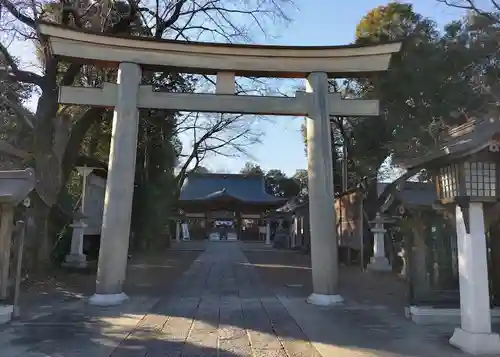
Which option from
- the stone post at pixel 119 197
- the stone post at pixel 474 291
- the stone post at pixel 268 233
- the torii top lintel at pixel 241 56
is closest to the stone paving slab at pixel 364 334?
the stone post at pixel 474 291

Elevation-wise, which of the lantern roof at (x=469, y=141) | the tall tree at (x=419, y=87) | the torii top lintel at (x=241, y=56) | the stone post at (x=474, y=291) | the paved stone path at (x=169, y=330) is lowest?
the paved stone path at (x=169, y=330)

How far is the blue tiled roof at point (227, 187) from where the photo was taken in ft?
126

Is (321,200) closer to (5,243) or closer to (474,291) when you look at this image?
(474,291)

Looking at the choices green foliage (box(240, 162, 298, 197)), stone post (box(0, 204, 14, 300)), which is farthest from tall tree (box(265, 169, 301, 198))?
stone post (box(0, 204, 14, 300))

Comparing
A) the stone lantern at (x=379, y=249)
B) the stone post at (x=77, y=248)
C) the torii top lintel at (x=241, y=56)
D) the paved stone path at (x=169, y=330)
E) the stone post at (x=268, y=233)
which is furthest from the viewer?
the stone post at (x=268, y=233)

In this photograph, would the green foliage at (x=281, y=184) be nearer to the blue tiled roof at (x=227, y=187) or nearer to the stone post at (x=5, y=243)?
the blue tiled roof at (x=227, y=187)

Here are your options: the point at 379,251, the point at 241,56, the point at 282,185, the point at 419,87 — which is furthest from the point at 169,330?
the point at 282,185

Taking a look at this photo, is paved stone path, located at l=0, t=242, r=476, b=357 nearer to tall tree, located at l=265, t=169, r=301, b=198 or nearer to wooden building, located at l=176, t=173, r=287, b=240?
wooden building, located at l=176, t=173, r=287, b=240

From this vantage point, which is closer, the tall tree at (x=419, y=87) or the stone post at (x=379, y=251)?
the stone post at (x=379, y=251)

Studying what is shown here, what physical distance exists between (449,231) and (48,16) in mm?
11326

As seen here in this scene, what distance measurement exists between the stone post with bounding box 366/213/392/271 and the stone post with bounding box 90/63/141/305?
866cm

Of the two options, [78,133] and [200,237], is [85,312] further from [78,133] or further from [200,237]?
[200,237]

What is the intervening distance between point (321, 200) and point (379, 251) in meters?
6.54

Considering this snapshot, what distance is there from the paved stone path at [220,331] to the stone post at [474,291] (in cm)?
31
